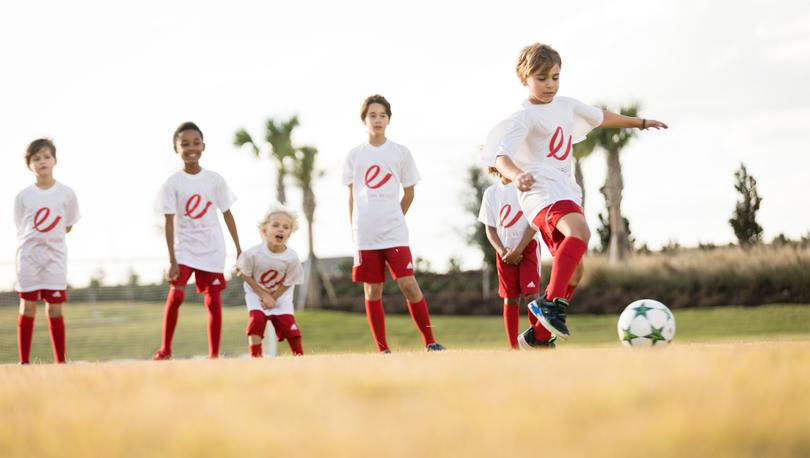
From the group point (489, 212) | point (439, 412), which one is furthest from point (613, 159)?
point (439, 412)

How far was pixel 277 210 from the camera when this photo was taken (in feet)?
29.8

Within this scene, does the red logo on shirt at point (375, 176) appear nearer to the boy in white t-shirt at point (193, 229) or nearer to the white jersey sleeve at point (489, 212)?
the white jersey sleeve at point (489, 212)

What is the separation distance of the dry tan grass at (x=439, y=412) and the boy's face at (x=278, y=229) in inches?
212

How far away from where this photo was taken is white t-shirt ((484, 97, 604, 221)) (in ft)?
19.2

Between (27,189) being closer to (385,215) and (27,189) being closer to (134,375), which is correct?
(385,215)

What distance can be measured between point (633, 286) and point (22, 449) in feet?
89.8

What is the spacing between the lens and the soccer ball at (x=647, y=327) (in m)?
6.33

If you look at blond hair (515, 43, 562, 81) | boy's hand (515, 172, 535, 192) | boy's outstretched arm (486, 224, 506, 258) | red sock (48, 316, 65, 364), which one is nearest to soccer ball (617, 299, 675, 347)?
boy's hand (515, 172, 535, 192)

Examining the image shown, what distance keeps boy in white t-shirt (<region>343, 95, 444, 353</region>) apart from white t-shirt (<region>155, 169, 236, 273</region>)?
4.85 feet

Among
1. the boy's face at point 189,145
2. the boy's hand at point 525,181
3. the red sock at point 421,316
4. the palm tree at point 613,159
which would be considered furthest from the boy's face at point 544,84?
the palm tree at point 613,159

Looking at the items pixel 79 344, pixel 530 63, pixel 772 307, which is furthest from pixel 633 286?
pixel 530 63

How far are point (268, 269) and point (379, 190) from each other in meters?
1.75

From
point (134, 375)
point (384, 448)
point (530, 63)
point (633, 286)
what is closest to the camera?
point (384, 448)

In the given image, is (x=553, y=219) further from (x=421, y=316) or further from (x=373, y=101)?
(x=373, y=101)
